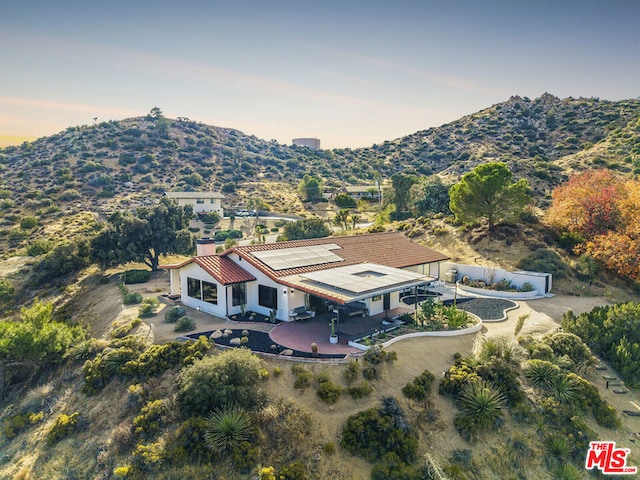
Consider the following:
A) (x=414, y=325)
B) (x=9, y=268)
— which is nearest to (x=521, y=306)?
(x=414, y=325)

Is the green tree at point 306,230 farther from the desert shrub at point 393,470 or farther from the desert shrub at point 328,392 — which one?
the desert shrub at point 393,470

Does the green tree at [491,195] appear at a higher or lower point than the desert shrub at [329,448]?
higher

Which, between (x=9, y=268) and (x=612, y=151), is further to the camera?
(x=612, y=151)

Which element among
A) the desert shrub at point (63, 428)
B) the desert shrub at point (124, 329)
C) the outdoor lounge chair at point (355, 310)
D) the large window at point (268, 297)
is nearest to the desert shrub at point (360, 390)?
the outdoor lounge chair at point (355, 310)

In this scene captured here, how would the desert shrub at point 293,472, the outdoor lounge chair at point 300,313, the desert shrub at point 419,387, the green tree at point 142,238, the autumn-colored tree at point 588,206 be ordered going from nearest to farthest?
the desert shrub at point 293,472 → the desert shrub at point 419,387 → the outdoor lounge chair at point 300,313 → the autumn-colored tree at point 588,206 → the green tree at point 142,238

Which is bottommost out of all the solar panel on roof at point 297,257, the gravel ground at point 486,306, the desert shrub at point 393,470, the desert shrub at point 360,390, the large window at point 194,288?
the desert shrub at point 393,470

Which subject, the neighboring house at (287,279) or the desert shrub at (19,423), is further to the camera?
the neighboring house at (287,279)

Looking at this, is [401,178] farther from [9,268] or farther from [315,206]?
Answer: [9,268]

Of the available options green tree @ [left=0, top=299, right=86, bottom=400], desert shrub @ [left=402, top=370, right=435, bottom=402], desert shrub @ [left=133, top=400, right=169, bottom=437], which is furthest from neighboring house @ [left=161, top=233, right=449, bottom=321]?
desert shrub @ [left=133, top=400, right=169, bottom=437]
